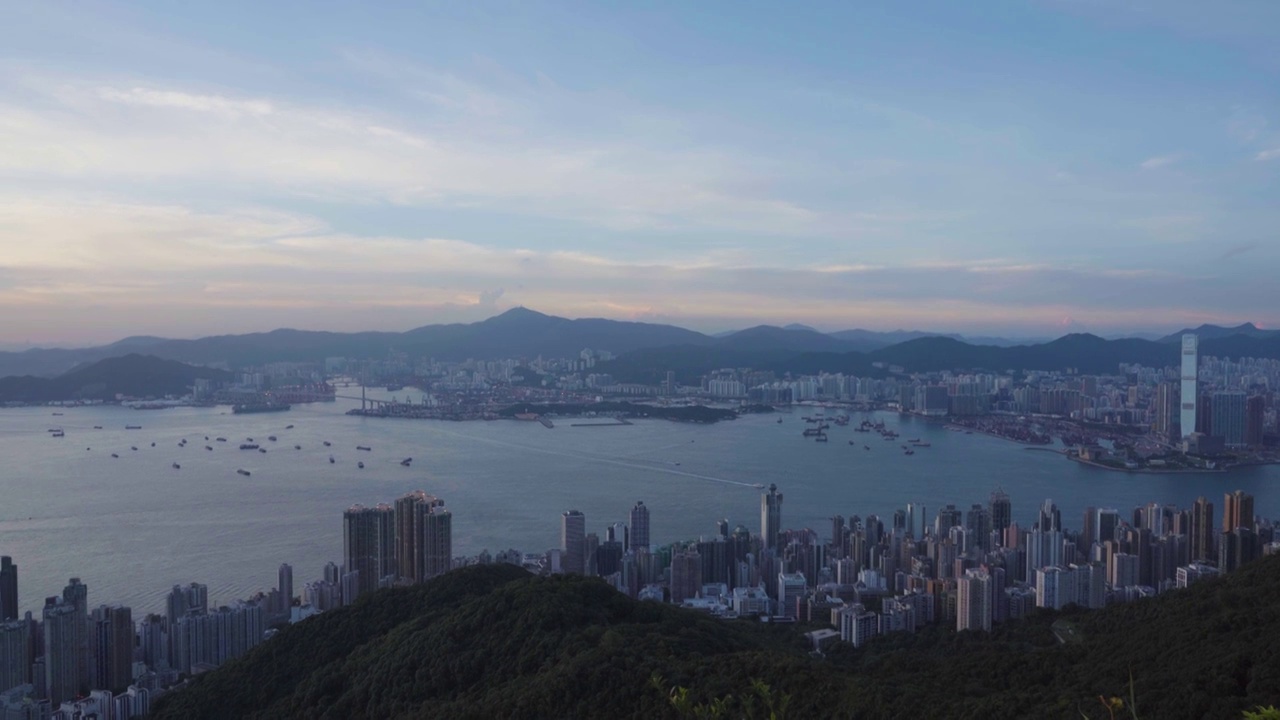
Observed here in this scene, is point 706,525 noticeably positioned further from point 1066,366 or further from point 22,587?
point 1066,366

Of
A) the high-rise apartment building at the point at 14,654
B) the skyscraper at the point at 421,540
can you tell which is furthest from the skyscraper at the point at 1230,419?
the high-rise apartment building at the point at 14,654

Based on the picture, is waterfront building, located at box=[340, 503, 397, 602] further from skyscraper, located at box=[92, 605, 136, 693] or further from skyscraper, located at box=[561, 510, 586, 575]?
skyscraper, located at box=[92, 605, 136, 693]

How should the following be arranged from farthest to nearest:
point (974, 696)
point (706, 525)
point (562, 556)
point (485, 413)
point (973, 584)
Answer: point (485, 413) → point (706, 525) → point (562, 556) → point (973, 584) → point (974, 696)

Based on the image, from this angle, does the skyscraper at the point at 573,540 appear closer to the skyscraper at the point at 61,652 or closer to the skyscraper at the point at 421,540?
the skyscraper at the point at 421,540

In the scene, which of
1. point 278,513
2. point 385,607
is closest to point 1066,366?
point 278,513

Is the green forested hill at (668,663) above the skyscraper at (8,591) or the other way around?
above

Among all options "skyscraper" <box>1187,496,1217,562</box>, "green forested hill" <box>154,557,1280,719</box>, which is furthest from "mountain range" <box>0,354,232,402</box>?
"skyscraper" <box>1187,496,1217,562</box>
